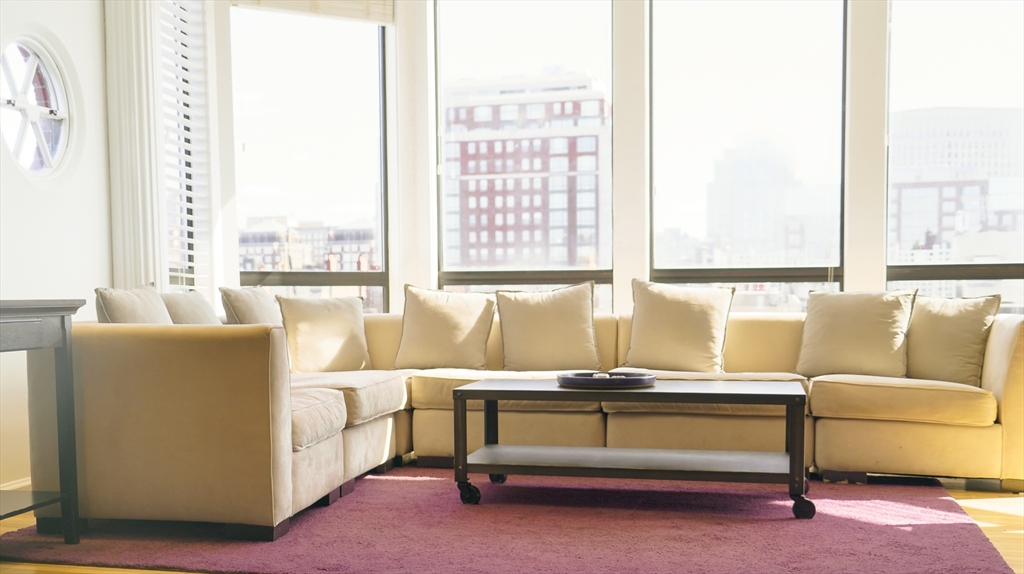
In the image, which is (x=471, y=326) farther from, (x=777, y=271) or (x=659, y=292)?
(x=777, y=271)

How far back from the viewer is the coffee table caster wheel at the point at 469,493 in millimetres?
3719

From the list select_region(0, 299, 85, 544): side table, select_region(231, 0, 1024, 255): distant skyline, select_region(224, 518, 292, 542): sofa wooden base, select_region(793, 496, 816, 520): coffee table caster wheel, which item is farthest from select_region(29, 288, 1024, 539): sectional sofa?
select_region(231, 0, 1024, 255): distant skyline

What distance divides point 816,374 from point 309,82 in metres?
3.88

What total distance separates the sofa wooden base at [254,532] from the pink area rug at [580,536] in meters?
0.04

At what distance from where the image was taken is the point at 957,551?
9.78ft

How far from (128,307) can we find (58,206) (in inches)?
51.3

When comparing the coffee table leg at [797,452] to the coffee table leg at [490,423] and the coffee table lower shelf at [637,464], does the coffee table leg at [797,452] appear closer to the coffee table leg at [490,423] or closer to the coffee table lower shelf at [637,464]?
the coffee table lower shelf at [637,464]

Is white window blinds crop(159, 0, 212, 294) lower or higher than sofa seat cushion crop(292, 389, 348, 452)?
higher

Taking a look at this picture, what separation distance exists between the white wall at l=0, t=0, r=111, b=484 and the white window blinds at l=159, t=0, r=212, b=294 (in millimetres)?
483

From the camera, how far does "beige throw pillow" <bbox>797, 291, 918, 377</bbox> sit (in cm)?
451

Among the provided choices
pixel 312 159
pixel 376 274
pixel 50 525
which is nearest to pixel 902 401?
pixel 376 274

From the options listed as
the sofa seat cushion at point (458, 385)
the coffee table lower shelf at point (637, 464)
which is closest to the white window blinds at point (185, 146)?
the sofa seat cushion at point (458, 385)

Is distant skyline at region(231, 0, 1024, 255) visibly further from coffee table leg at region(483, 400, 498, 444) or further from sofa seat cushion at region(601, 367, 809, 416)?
coffee table leg at region(483, 400, 498, 444)

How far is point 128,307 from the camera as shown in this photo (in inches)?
140
